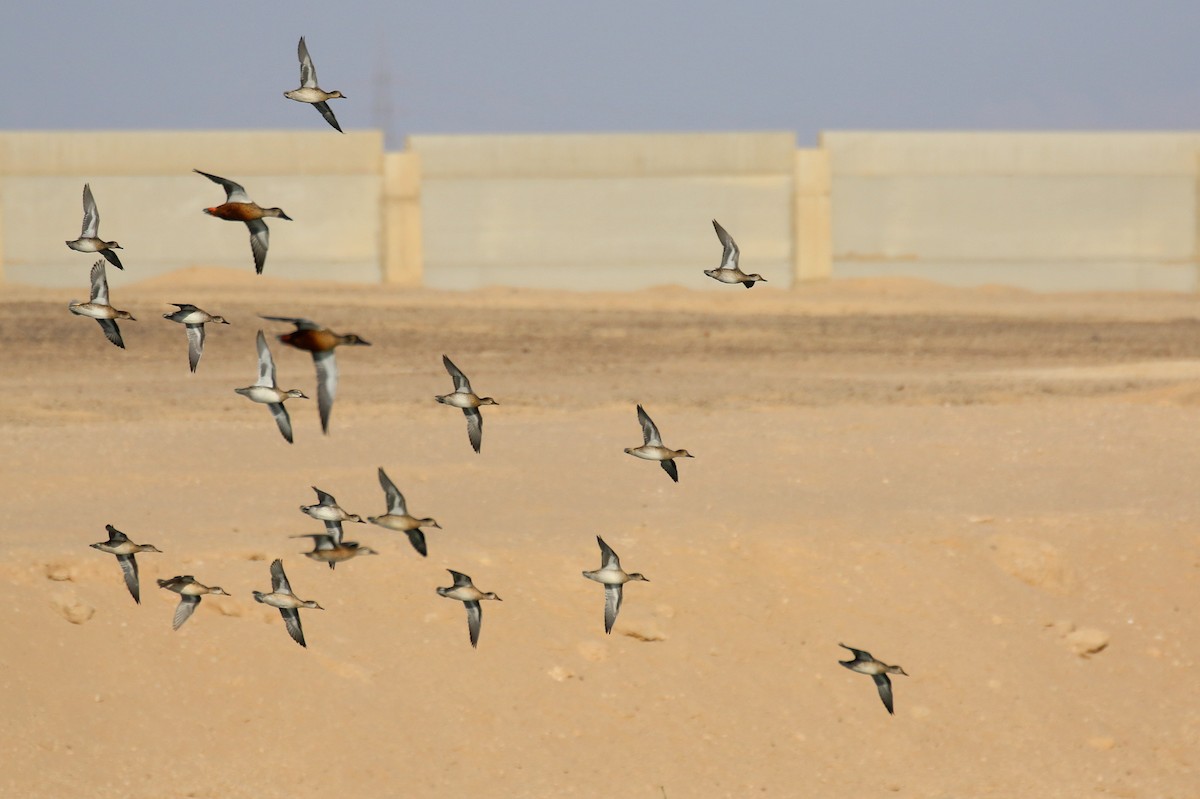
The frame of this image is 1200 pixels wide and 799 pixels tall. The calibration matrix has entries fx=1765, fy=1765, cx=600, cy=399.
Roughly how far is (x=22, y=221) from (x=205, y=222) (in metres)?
5.06

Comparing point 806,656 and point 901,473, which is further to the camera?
point 901,473

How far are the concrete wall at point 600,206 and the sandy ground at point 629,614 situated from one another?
29.2 metres

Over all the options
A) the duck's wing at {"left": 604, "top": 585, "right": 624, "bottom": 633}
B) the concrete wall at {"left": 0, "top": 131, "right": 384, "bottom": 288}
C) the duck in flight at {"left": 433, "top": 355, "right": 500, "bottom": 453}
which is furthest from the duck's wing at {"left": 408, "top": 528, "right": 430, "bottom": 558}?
the concrete wall at {"left": 0, "top": 131, "right": 384, "bottom": 288}

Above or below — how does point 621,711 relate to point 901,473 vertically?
below

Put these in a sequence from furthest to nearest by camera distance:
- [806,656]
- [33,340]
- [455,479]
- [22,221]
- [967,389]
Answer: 1. [22,221]
2. [33,340]
3. [967,389]
4. [455,479]
5. [806,656]

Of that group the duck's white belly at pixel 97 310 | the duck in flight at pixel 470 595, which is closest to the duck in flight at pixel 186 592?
the duck in flight at pixel 470 595

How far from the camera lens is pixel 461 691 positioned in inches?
552

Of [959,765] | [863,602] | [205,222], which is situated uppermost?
[205,222]

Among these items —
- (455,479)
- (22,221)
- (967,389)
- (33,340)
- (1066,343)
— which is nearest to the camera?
(455,479)

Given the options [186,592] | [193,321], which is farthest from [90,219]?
[186,592]

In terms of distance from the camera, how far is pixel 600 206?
169 ft

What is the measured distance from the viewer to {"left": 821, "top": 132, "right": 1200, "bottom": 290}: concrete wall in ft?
171

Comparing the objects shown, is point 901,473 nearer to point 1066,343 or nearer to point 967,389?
point 967,389

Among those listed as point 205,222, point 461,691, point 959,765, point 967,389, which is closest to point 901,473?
point 959,765
